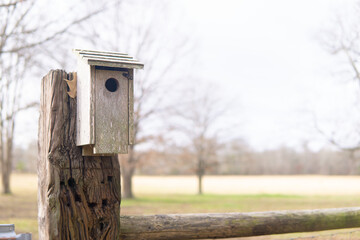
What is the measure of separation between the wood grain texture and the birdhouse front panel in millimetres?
753

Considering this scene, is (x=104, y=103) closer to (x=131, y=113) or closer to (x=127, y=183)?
(x=131, y=113)

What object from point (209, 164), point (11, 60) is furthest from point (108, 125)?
point (209, 164)

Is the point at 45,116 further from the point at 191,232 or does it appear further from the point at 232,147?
the point at 232,147

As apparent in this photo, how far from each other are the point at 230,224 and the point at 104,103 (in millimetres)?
1642

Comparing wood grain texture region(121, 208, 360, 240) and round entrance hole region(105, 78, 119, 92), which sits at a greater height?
round entrance hole region(105, 78, 119, 92)

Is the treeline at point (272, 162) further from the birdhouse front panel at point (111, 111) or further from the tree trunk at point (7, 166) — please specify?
the birdhouse front panel at point (111, 111)

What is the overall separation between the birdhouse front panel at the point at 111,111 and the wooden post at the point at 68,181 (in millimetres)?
180

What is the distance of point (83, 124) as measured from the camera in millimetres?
2545

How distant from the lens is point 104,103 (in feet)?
8.35

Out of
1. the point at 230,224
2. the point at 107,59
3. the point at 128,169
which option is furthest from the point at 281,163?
the point at 107,59

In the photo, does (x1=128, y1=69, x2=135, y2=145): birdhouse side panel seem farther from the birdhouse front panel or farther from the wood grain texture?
the wood grain texture

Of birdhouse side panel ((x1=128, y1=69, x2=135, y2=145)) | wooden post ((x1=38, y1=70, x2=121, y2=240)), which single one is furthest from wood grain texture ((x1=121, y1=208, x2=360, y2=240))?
birdhouse side panel ((x1=128, y1=69, x2=135, y2=145))

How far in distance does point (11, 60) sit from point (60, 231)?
1621cm

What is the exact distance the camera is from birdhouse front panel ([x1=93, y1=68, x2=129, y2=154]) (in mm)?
2498
